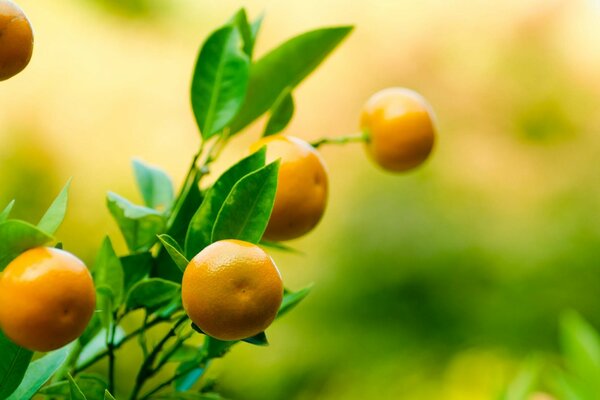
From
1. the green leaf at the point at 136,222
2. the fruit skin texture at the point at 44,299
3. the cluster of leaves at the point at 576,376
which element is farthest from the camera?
the cluster of leaves at the point at 576,376

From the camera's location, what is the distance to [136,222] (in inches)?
18.2

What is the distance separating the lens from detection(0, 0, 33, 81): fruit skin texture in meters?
0.36

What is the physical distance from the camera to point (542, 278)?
98.8 inches

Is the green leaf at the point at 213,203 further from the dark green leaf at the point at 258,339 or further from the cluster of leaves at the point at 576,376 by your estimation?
the cluster of leaves at the point at 576,376

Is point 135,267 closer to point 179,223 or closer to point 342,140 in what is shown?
point 179,223

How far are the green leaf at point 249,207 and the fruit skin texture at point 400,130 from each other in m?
0.17

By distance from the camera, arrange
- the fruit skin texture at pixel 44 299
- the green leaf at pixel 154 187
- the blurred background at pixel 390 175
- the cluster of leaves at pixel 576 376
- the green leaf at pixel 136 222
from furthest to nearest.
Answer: the blurred background at pixel 390 175 < the cluster of leaves at pixel 576 376 < the green leaf at pixel 154 187 < the green leaf at pixel 136 222 < the fruit skin texture at pixel 44 299

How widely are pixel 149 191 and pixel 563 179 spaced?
2.35 m

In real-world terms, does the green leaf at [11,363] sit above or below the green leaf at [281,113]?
below

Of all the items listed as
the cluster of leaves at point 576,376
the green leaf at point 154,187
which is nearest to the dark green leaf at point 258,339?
the green leaf at point 154,187

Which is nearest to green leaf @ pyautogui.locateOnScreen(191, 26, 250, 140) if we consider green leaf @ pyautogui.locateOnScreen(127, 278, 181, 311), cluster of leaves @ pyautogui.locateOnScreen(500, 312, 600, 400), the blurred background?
green leaf @ pyautogui.locateOnScreen(127, 278, 181, 311)

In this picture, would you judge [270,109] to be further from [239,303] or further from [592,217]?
[592,217]

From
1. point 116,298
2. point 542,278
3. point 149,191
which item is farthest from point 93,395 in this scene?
point 542,278

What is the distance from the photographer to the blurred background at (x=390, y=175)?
2369 mm
